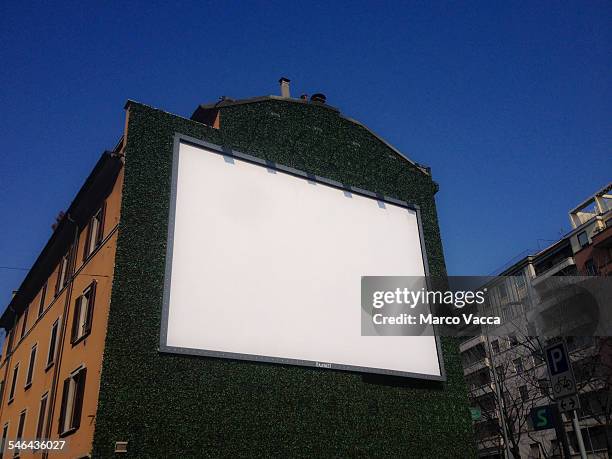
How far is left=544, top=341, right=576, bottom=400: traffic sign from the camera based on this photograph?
9.09 m

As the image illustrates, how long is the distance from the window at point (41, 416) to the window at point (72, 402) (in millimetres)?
3007

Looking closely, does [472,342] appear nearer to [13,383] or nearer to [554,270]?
[554,270]

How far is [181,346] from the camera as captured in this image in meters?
15.4

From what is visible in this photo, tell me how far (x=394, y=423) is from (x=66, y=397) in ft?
35.6

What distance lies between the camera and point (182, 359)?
1539 cm

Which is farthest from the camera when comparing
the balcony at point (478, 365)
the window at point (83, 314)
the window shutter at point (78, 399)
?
the balcony at point (478, 365)

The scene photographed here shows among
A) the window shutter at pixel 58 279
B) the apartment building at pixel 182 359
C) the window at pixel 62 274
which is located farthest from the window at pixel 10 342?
the window at pixel 62 274

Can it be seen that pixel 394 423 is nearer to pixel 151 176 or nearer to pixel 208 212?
pixel 208 212

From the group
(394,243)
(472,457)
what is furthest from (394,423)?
(394,243)

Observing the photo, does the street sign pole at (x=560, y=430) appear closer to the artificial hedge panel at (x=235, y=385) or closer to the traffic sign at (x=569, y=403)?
the traffic sign at (x=569, y=403)

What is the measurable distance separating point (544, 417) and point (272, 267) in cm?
1028

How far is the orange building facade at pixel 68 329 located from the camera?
15.9m

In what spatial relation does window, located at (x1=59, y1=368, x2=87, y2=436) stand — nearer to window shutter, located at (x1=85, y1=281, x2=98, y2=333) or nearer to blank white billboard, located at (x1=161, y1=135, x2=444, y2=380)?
window shutter, located at (x1=85, y1=281, x2=98, y2=333)

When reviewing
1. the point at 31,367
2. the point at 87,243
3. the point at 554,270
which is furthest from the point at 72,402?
the point at 554,270
